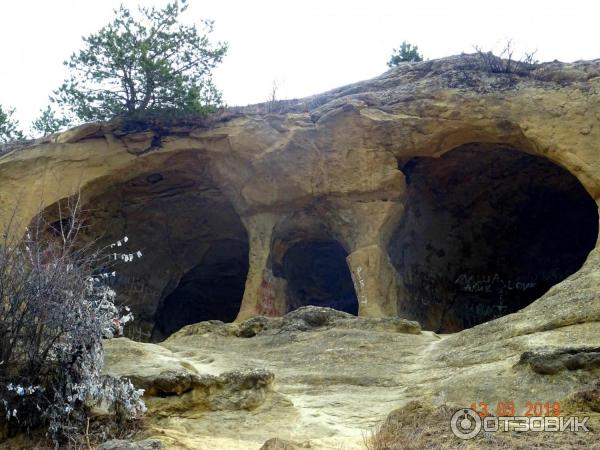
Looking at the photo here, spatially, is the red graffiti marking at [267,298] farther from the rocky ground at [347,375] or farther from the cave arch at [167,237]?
the rocky ground at [347,375]

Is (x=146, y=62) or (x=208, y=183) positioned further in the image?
(x=208, y=183)

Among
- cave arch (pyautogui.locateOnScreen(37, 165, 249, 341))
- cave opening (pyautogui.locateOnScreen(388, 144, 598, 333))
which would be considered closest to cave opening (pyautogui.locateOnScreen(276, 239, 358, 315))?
cave arch (pyautogui.locateOnScreen(37, 165, 249, 341))

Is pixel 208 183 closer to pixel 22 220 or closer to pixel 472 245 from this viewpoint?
pixel 22 220

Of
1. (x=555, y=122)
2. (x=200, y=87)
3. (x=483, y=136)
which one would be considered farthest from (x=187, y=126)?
(x=555, y=122)

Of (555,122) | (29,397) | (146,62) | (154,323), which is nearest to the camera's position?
(29,397)

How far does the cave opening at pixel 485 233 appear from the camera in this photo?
509 inches

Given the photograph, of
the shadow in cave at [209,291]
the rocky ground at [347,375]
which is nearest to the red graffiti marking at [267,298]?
the shadow in cave at [209,291]

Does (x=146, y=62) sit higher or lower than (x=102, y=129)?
higher

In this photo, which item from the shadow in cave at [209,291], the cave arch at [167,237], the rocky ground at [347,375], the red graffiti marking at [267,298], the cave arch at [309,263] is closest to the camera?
the rocky ground at [347,375]

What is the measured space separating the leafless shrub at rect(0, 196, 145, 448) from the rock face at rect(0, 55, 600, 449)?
1.81 feet

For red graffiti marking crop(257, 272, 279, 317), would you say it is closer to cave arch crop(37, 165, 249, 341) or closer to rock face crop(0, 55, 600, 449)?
rock face crop(0, 55, 600, 449)

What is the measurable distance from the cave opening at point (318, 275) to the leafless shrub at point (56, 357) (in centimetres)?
696

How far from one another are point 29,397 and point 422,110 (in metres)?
7.38

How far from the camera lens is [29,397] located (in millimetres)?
5891
